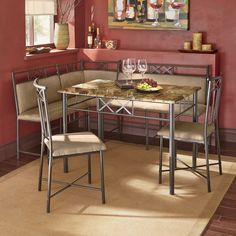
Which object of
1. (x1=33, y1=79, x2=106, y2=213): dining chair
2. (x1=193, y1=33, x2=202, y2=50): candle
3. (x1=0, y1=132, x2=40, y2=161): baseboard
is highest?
(x1=193, y1=33, x2=202, y2=50): candle

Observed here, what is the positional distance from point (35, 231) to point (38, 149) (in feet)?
6.55

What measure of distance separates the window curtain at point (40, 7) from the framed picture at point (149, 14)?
0.70 m

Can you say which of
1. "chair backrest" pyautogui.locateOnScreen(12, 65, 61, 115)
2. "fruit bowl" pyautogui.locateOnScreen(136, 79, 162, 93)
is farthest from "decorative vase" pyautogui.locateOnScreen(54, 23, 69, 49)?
"fruit bowl" pyautogui.locateOnScreen(136, 79, 162, 93)

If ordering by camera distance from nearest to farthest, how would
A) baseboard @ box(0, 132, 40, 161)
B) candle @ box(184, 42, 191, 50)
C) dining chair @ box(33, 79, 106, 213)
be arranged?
dining chair @ box(33, 79, 106, 213) < baseboard @ box(0, 132, 40, 161) < candle @ box(184, 42, 191, 50)

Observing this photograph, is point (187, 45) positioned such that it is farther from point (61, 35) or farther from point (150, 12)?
point (61, 35)

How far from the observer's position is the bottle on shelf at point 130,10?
569 cm

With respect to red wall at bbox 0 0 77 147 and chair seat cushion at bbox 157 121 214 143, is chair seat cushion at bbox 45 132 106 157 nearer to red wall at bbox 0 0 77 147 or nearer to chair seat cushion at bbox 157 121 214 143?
chair seat cushion at bbox 157 121 214 143

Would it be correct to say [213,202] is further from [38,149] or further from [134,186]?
[38,149]

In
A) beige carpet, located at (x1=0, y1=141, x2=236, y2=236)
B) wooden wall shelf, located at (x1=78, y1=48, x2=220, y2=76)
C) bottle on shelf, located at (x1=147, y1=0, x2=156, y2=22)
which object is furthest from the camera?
bottle on shelf, located at (x1=147, y1=0, x2=156, y2=22)

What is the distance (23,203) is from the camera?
3.67 meters

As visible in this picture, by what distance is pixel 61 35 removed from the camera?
18.6ft

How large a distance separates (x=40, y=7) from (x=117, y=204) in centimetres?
284

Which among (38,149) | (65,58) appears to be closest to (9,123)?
(38,149)

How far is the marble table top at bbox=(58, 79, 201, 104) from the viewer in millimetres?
3844
